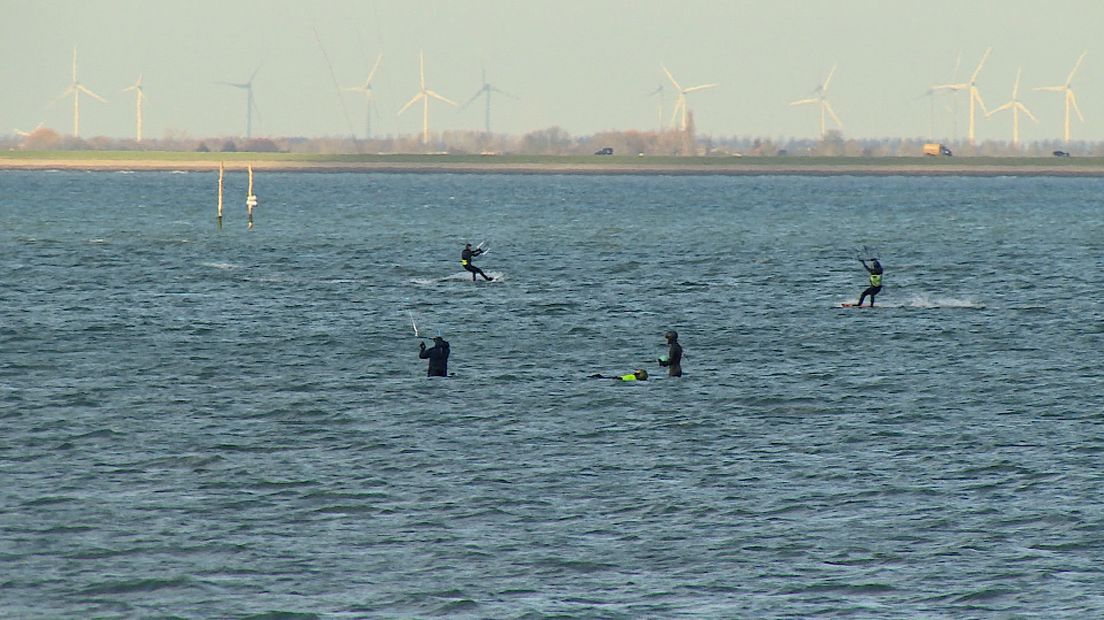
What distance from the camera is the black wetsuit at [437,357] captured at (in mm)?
51531

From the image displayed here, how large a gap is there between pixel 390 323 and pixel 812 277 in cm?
3617

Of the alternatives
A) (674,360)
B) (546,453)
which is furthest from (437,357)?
(546,453)

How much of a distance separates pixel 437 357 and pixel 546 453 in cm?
1328

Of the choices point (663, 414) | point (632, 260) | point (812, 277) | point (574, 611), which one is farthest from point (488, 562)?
point (632, 260)

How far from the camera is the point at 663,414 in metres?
45.1

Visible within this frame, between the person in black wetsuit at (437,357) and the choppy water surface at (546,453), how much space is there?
0.83 meters

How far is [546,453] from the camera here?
39.2 meters

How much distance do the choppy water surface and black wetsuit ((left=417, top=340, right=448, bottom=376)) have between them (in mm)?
825

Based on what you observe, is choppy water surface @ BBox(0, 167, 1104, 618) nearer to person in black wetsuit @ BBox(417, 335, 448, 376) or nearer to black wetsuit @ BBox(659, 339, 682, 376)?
black wetsuit @ BBox(659, 339, 682, 376)

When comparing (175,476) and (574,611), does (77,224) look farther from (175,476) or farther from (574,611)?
(574,611)

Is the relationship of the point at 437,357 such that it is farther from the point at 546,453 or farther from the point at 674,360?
the point at 546,453

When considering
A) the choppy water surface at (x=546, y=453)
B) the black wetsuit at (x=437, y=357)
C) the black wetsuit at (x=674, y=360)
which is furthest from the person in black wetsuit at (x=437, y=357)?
the black wetsuit at (x=674, y=360)

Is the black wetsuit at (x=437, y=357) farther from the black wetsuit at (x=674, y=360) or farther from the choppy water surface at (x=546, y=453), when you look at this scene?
the black wetsuit at (x=674, y=360)

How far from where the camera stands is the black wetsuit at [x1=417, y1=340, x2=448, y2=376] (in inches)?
2029
